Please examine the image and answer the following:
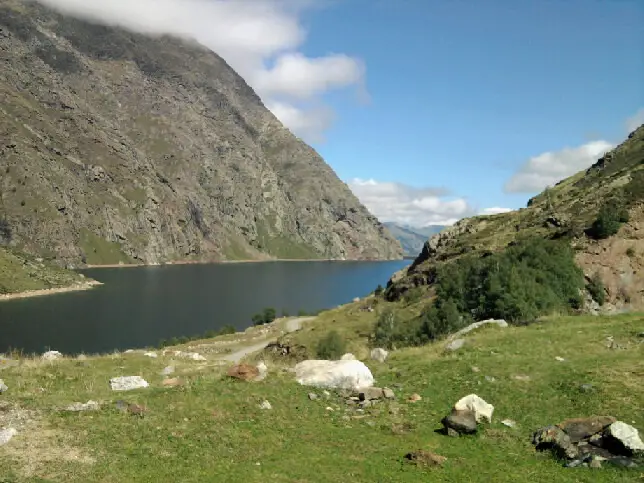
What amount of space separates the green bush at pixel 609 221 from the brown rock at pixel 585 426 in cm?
5125

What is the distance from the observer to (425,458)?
1544 cm

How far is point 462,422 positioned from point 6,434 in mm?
14773

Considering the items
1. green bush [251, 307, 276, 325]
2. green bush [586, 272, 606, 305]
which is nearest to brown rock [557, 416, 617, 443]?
green bush [586, 272, 606, 305]

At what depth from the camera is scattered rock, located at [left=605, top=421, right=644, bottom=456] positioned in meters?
15.0

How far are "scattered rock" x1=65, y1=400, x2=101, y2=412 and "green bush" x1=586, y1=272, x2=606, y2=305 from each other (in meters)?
51.0

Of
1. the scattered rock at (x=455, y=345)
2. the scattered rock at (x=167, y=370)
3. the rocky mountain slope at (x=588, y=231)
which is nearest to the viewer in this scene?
the scattered rock at (x=167, y=370)

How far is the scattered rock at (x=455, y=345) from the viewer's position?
27859mm

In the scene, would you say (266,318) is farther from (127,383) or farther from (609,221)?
(127,383)

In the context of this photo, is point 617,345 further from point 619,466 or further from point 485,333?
point 619,466

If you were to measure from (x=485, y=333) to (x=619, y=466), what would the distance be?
1659cm

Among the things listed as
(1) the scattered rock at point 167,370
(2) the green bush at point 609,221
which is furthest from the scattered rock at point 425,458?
(2) the green bush at point 609,221

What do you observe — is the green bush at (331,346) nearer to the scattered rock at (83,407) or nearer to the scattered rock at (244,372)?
the scattered rock at (244,372)

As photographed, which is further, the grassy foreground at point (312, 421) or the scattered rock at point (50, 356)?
the scattered rock at point (50, 356)

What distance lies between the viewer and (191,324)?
162m
